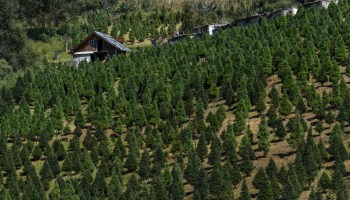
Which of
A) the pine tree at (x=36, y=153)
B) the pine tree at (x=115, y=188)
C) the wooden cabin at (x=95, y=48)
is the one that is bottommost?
the pine tree at (x=115, y=188)

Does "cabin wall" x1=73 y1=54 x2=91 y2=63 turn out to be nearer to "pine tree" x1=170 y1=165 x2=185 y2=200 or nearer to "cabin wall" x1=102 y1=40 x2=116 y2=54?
"cabin wall" x1=102 y1=40 x2=116 y2=54

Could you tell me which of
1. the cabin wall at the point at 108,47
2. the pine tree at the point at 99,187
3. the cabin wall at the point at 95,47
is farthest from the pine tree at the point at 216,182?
the cabin wall at the point at 108,47

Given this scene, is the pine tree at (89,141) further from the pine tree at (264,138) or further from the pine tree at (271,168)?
the pine tree at (271,168)

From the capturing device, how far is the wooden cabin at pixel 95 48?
264ft

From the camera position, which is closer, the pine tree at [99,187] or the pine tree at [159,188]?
the pine tree at [159,188]

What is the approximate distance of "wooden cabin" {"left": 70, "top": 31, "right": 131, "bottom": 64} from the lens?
80.4 meters

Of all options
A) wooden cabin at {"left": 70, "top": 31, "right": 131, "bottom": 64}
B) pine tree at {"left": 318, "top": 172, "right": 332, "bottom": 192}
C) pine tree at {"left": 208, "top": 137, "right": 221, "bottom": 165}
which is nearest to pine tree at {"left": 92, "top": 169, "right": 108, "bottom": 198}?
pine tree at {"left": 208, "top": 137, "right": 221, "bottom": 165}

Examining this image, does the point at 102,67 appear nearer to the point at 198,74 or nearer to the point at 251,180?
the point at 198,74

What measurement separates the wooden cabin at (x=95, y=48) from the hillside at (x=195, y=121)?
1223cm

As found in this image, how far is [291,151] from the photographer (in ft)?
150

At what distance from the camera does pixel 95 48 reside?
81.4 m

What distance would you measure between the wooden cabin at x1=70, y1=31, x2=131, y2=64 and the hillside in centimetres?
1223

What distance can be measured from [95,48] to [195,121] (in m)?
33.6

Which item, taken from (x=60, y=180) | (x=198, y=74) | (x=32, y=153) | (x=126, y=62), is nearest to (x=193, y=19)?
(x=126, y=62)
